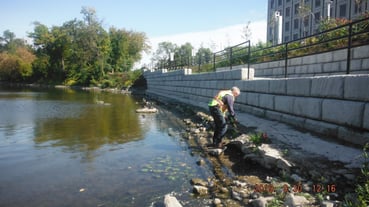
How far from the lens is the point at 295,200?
3984 mm

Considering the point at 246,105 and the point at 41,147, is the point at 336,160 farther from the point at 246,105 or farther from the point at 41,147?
the point at 41,147

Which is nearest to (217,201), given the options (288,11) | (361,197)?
(361,197)

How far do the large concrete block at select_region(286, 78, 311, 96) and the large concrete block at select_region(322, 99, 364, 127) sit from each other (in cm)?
85

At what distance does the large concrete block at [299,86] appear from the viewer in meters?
7.29

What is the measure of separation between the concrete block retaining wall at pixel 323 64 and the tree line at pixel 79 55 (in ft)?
131

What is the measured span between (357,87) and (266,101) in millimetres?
3949

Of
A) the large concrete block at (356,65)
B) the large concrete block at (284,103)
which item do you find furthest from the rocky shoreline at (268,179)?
the large concrete block at (356,65)

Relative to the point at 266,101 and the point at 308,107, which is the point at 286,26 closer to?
the point at 266,101

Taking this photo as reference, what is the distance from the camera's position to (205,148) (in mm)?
8219

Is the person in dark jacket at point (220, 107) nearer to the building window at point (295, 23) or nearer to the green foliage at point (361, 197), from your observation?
the green foliage at point (361, 197)

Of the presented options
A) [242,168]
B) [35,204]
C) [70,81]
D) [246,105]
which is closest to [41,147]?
[35,204]

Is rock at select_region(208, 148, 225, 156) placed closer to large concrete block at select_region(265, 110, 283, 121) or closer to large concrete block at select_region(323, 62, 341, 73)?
large concrete block at select_region(265, 110, 283, 121)

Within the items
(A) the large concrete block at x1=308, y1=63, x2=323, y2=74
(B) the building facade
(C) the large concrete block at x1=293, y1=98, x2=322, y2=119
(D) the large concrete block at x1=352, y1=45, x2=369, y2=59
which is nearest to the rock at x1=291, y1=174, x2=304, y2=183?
(C) the large concrete block at x1=293, y1=98, x2=322, y2=119

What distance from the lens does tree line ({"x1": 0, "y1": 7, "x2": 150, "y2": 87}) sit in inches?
2184
